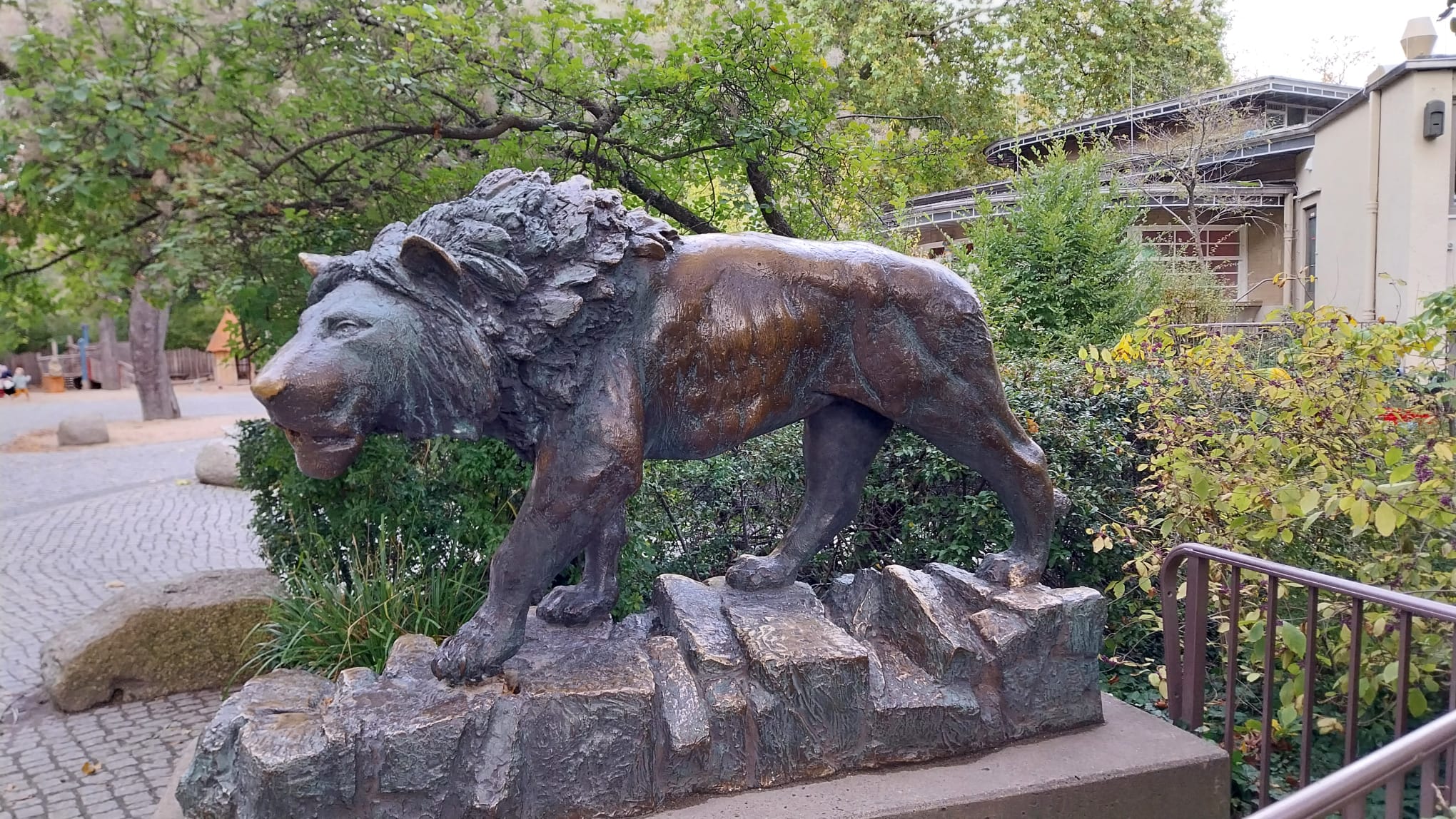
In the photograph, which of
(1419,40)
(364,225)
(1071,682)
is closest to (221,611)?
(364,225)

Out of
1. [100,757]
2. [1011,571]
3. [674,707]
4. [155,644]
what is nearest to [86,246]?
[155,644]

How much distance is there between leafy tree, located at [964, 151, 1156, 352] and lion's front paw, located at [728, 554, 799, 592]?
6294 millimetres

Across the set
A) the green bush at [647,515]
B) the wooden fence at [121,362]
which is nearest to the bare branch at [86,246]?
the green bush at [647,515]

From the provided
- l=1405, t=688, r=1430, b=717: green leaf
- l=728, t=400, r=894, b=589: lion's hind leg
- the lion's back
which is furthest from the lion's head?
l=1405, t=688, r=1430, b=717: green leaf

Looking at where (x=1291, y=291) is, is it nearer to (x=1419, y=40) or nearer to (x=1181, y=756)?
(x=1419, y=40)

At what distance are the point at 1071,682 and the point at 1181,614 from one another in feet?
7.03

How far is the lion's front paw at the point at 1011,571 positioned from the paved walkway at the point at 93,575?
3.40m

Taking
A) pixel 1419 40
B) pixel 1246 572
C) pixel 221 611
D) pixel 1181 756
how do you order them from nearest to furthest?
pixel 1181 756 → pixel 1246 572 → pixel 221 611 → pixel 1419 40

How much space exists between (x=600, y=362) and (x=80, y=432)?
17.8 m

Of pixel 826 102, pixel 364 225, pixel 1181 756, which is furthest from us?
pixel 826 102

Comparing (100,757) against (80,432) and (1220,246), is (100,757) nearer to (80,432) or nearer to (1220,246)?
(80,432)

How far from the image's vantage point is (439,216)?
7.74 feet

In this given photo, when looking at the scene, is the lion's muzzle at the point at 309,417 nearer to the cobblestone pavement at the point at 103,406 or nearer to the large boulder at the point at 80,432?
the large boulder at the point at 80,432

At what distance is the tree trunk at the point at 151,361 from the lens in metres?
17.5
